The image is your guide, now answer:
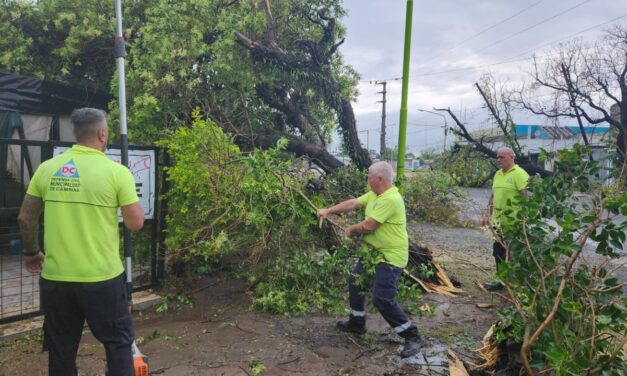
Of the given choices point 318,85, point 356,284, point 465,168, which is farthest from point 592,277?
point 465,168

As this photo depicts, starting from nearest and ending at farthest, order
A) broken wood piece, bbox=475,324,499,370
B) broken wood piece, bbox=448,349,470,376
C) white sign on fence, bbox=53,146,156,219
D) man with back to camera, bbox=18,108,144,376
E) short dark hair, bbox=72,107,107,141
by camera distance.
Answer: man with back to camera, bbox=18,108,144,376 → short dark hair, bbox=72,107,107,141 → broken wood piece, bbox=448,349,470,376 → broken wood piece, bbox=475,324,499,370 → white sign on fence, bbox=53,146,156,219

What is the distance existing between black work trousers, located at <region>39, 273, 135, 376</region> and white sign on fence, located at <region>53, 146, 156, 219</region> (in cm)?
239

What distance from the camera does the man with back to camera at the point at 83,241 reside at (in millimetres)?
2738

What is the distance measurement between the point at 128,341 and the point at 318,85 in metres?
6.33

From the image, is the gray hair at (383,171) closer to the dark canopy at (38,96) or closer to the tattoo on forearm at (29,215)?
the tattoo on forearm at (29,215)

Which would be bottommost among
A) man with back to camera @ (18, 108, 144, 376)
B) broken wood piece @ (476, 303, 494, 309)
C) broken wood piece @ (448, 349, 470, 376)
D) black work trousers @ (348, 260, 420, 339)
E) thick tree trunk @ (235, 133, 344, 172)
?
broken wood piece @ (476, 303, 494, 309)

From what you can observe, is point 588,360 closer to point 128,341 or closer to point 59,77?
point 128,341

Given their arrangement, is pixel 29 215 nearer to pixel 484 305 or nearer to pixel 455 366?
pixel 455 366

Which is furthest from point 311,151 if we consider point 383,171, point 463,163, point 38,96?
point 463,163

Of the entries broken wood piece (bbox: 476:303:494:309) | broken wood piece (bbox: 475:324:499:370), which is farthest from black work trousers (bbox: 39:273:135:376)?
broken wood piece (bbox: 476:303:494:309)

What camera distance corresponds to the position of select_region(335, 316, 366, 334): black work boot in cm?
455

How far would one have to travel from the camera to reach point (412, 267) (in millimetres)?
6328

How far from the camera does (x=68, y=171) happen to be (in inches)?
108

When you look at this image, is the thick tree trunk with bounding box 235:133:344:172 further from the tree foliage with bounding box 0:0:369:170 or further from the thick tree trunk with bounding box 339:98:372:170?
the thick tree trunk with bounding box 339:98:372:170
